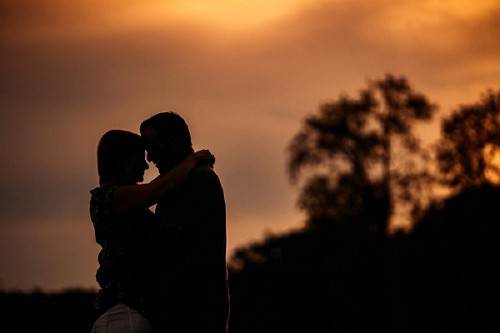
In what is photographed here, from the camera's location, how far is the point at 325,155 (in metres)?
44.6

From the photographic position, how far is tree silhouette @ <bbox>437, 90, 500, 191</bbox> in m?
43.9

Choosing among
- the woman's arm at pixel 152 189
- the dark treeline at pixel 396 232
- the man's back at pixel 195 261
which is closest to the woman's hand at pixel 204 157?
→ the woman's arm at pixel 152 189

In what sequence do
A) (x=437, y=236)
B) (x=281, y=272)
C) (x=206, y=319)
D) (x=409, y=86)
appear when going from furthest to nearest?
(x=409, y=86) < (x=437, y=236) < (x=281, y=272) < (x=206, y=319)

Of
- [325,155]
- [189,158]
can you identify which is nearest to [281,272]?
[325,155]

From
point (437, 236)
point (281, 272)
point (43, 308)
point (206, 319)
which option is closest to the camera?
point (206, 319)

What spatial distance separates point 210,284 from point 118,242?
0.72 m

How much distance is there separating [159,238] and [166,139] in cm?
74

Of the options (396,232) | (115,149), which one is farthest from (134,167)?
(396,232)

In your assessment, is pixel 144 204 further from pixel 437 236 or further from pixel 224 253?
pixel 437 236

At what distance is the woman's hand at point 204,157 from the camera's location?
677 centimetres

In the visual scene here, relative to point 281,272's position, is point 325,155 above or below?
above

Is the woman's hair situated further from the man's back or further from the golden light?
the golden light

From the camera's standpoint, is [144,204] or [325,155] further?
[325,155]

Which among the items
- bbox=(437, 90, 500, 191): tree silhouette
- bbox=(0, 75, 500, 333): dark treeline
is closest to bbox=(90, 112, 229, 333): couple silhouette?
bbox=(0, 75, 500, 333): dark treeline
